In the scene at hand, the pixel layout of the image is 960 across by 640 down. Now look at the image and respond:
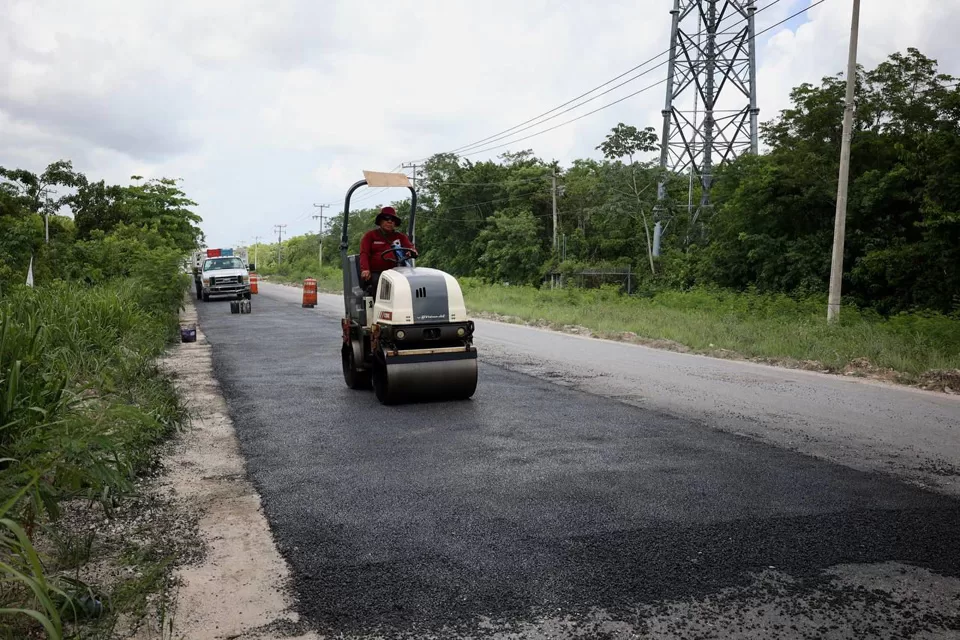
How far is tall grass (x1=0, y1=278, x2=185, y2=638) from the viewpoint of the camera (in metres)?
3.22

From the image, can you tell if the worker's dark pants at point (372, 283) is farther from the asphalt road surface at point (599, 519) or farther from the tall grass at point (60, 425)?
the tall grass at point (60, 425)

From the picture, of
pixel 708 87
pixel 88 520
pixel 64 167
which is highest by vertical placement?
pixel 708 87

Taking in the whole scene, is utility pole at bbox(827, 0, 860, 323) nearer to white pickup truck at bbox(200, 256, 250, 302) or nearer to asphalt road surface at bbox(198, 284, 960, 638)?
asphalt road surface at bbox(198, 284, 960, 638)

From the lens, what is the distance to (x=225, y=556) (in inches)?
161

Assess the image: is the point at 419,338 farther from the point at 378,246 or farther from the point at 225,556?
the point at 225,556

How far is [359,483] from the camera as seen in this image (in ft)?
17.7

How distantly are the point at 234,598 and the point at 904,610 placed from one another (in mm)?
3074

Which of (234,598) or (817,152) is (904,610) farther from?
(817,152)

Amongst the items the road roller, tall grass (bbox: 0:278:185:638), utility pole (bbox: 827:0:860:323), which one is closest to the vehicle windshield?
tall grass (bbox: 0:278:185:638)

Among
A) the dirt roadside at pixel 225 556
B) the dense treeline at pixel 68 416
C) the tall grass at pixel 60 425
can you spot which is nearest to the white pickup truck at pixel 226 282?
the dense treeline at pixel 68 416

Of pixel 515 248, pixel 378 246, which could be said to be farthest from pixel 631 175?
pixel 378 246

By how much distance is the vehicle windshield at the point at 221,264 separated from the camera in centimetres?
3303

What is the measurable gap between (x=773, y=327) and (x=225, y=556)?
1493 cm

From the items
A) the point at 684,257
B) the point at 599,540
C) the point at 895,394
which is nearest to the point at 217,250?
the point at 684,257
